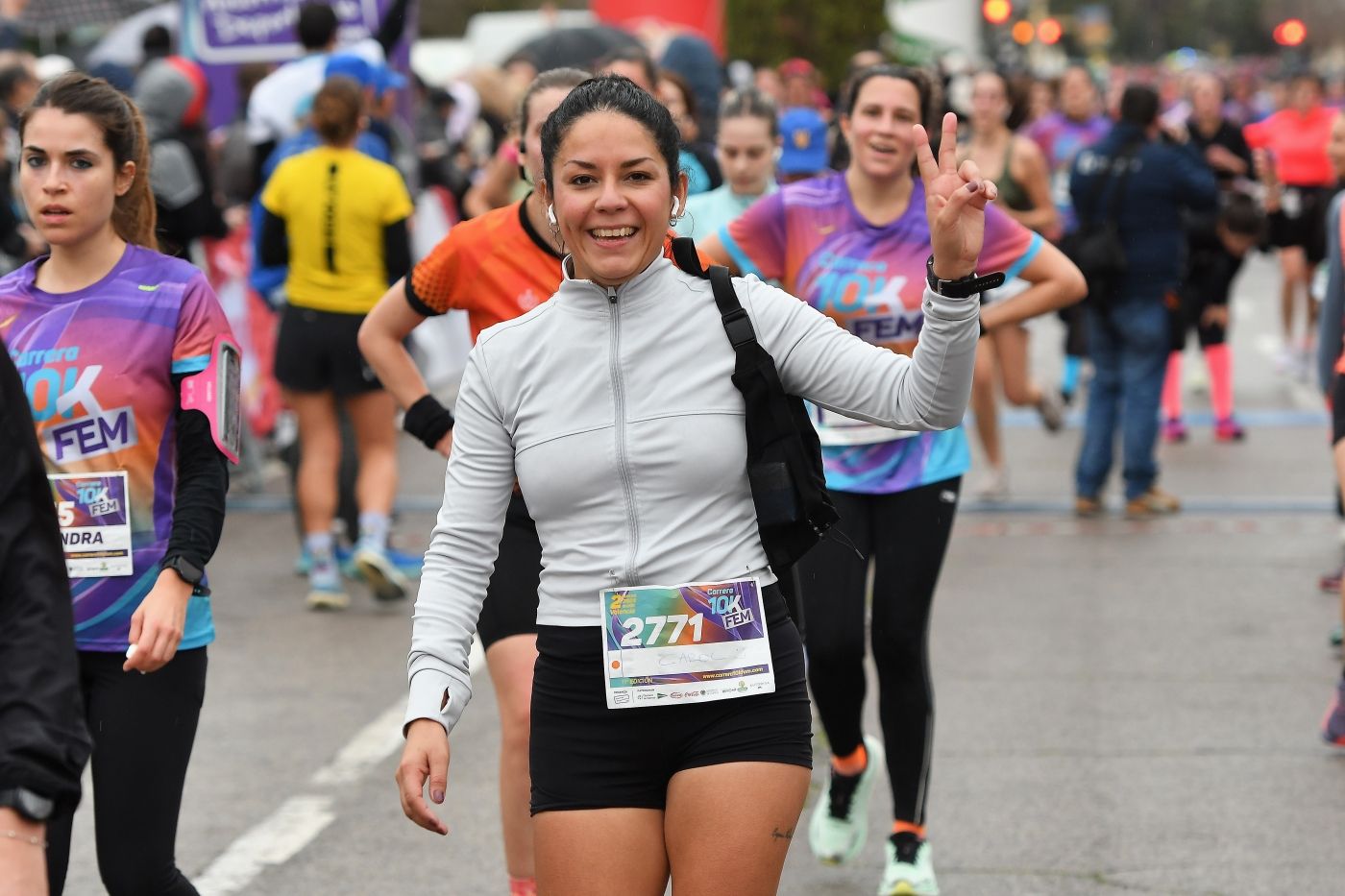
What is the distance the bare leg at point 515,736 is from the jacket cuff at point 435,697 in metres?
1.22

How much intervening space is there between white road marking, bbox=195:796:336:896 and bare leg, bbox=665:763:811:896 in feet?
7.86

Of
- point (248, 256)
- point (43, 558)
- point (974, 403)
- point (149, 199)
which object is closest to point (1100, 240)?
point (974, 403)

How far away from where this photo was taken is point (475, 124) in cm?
1789

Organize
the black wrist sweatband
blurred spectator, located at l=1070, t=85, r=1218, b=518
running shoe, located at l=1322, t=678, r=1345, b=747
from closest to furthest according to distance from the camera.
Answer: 1. the black wrist sweatband
2. running shoe, located at l=1322, t=678, r=1345, b=747
3. blurred spectator, located at l=1070, t=85, r=1218, b=518

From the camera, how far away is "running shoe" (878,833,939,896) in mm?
5242

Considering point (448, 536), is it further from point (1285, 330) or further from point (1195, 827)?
point (1285, 330)

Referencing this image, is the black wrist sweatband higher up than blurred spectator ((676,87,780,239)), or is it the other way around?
blurred spectator ((676,87,780,239))

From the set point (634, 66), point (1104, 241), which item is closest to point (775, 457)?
point (634, 66)

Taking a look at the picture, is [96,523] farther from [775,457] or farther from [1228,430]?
[1228,430]

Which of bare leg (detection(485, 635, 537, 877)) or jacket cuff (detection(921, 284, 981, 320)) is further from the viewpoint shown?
bare leg (detection(485, 635, 537, 877))

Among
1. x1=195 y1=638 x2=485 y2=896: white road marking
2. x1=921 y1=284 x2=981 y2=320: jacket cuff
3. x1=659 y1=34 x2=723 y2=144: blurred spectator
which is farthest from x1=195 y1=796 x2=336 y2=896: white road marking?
x1=659 y1=34 x2=723 y2=144: blurred spectator

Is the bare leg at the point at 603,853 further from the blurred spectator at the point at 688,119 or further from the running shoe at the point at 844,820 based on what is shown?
the blurred spectator at the point at 688,119

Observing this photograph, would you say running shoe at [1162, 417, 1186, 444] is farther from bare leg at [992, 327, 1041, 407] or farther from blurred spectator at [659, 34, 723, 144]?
blurred spectator at [659, 34, 723, 144]

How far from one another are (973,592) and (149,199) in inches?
220
